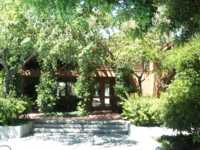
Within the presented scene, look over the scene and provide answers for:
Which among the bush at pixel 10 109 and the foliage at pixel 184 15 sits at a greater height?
the foliage at pixel 184 15

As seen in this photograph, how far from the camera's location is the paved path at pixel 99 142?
1703 centimetres

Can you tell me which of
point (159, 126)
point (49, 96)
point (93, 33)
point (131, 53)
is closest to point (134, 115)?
point (159, 126)

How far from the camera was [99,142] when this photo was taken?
720 inches

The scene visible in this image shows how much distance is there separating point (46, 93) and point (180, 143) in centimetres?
1345

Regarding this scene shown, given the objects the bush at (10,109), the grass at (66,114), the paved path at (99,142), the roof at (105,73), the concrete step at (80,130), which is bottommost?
the paved path at (99,142)

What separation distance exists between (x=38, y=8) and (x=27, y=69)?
18351 mm

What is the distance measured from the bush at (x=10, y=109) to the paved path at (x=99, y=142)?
3.80ft

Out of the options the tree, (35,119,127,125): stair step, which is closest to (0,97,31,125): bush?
(35,119,127,125): stair step

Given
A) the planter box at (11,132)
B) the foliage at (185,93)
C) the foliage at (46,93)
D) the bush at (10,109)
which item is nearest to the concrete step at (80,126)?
the bush at (10,109)

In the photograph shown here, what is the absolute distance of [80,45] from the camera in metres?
20.4

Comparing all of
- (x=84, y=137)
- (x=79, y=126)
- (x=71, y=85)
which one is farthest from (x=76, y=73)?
(x=84, y=137)

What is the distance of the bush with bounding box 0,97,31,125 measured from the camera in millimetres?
19312

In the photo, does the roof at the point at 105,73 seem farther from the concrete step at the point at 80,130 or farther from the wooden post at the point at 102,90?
the concrete step at the point at 80,130

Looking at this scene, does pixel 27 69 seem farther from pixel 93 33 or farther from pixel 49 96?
pixel 93 33
